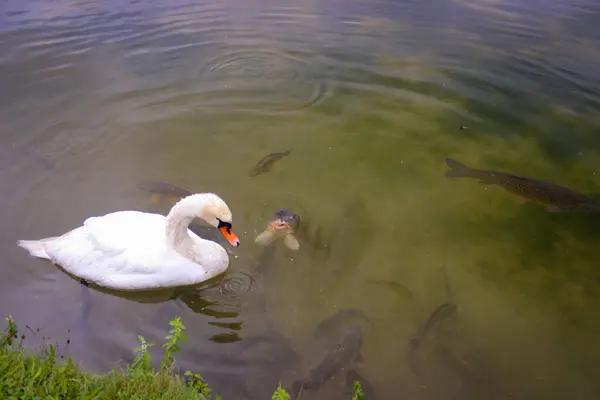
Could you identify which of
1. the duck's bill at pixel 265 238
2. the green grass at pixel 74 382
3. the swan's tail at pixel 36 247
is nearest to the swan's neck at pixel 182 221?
the duck's bill at pixel 265 238

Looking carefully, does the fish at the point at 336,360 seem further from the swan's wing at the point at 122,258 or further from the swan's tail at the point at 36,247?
the swan's tail at the point at 36,247

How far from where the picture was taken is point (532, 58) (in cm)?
936

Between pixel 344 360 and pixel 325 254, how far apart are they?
1.39 m

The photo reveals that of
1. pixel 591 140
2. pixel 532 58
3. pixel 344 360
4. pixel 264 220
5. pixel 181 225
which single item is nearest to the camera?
pixel 344 360

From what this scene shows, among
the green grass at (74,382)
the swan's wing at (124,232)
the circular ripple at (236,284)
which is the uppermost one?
the green grass at (74,382)

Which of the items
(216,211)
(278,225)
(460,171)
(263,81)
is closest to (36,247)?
(216,211)

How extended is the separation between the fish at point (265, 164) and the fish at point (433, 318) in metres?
2.85

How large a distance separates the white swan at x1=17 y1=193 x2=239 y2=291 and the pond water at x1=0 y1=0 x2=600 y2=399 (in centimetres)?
22

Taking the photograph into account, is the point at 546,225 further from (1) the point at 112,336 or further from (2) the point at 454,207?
(1) the point at 112,336

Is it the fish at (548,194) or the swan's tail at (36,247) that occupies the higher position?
the fish at (548,194)

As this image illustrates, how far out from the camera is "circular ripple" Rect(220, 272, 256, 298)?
16.4ft

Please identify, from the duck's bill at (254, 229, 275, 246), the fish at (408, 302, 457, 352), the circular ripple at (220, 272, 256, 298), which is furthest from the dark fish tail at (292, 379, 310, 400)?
the duck's bill at (254, 229, 275, 246)

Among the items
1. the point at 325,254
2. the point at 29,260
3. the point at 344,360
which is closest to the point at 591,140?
the point at 325,254

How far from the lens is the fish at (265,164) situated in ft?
21.2
